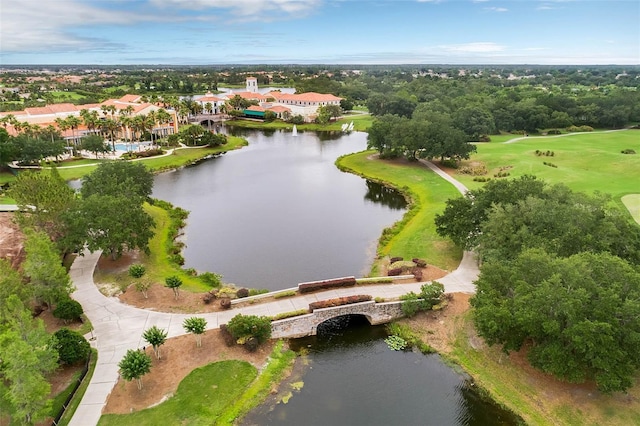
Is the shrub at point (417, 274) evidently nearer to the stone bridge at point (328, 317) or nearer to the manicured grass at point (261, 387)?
the stone bridge at point (328, 317)

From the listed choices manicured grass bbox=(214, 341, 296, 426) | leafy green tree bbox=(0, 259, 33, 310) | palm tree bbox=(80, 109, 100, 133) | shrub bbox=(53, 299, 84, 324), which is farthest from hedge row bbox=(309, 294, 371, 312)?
palm tree bbox=(80, 109, 100, 133)

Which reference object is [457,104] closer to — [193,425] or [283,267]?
[283,267]

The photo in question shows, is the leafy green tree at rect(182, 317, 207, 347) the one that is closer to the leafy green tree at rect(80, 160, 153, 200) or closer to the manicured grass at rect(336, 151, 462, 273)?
the manicured grass at rect(336, 151, 462, 273)

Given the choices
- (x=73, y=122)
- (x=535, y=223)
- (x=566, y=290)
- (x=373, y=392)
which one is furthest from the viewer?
(x=73, y=122)

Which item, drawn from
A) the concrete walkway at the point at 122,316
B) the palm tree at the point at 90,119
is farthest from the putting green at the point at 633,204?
the palm tree at the point at 90,119

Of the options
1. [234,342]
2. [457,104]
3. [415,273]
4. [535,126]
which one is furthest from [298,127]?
[234,342]

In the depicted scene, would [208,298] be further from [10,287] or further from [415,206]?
[415,206]

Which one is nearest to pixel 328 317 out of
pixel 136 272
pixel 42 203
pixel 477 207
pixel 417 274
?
pixel 417 274
